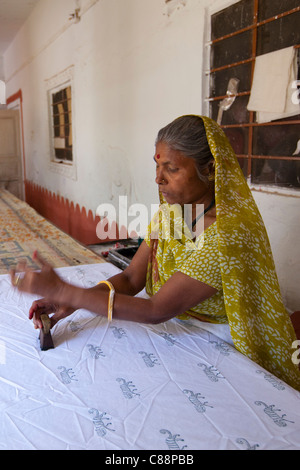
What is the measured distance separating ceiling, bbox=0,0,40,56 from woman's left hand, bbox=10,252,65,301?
20.2 ft

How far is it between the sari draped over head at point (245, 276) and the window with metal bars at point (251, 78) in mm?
785

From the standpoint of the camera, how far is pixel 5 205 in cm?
495

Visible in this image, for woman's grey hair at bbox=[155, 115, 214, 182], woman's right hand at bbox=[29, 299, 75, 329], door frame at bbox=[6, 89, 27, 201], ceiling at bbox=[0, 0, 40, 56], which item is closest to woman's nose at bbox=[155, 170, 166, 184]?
woman's grey hair at bbox=[155, 115, 214, 182]

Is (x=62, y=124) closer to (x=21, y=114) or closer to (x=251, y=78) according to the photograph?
(x=21, y=114)

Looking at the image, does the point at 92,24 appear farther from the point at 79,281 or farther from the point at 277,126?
the point at 79,281

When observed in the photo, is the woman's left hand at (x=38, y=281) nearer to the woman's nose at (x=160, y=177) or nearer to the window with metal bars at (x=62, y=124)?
the woman's nose at (x=160, y=177)

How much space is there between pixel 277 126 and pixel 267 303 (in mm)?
1077

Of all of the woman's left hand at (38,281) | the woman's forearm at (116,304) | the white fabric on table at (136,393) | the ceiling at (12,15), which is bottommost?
the white fabric on table at (136,393)

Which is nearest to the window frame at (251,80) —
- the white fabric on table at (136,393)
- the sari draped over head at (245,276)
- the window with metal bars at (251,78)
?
the window with metal bars at (251,78)

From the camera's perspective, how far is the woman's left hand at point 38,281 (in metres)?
1.07

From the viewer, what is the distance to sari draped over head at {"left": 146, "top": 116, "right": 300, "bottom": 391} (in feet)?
3.95

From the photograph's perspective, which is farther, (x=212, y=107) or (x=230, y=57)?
(x=212, y=107)
